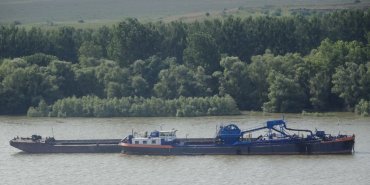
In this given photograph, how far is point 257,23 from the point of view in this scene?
10462 cm

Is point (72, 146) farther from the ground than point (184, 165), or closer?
farther from the ground

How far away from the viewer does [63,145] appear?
75812 mm

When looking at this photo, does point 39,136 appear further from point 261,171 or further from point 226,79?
point 226,79

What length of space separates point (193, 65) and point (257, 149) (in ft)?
98.4

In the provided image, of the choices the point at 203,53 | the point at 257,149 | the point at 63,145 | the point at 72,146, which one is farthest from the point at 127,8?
the point at 257,149

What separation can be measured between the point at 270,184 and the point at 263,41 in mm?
42194

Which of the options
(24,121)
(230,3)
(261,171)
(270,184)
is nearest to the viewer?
(270,184)

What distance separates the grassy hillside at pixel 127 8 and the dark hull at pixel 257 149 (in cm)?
6576

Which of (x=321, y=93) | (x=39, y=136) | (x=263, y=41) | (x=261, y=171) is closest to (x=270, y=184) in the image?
(x=261, y=171)

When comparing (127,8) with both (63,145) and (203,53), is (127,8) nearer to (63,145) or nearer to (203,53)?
(203,53)

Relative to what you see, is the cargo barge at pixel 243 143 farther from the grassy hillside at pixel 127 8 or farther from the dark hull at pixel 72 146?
the grassy hillside at pixel 127 8

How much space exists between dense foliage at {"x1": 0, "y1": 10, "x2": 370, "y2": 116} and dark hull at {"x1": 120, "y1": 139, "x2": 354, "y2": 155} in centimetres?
1831

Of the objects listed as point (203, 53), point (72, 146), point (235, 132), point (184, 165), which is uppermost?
point (203, 53)

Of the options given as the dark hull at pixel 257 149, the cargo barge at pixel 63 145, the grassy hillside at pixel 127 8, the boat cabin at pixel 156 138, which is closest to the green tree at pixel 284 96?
the cargo barge at pixel 63 145
